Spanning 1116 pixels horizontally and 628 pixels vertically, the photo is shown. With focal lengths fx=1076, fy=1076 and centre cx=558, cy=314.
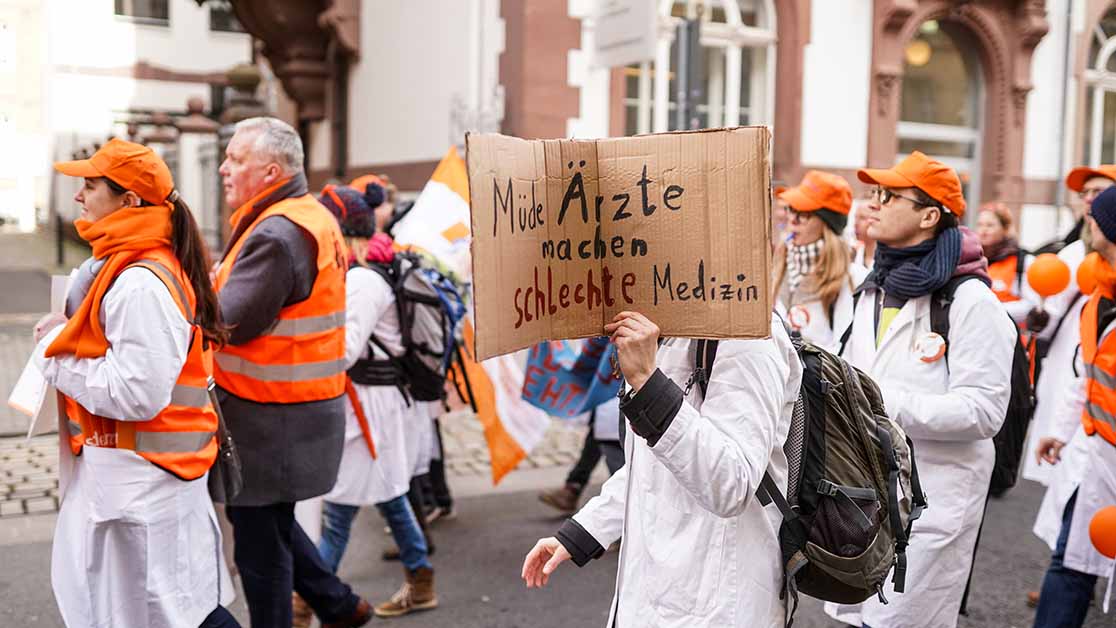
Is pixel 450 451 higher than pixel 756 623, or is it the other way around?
pixel 756 623

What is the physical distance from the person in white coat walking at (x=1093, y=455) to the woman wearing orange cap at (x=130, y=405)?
291 cm

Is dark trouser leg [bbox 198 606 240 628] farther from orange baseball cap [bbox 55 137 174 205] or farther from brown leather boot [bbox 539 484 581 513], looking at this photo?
brown leather boot [bbox 539 484 581 513]

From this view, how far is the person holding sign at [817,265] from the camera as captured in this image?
16.3 ft

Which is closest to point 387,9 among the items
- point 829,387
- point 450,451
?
point 450,451

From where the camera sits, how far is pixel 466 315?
559cm

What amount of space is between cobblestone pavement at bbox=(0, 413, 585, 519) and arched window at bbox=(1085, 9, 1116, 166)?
29.2ft

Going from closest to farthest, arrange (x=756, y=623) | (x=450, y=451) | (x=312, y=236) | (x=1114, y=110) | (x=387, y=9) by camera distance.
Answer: (x=756, y=623) → (x=312, y=236) → (x=450, y=451) → (x=387, y=9) → (x=1114, y=110)

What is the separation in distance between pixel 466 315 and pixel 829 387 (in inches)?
137

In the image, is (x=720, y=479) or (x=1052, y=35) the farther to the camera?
(x=1052, y=35)

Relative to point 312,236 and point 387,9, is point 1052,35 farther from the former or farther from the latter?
point 312,236

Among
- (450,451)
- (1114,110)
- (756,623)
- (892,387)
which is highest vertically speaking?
(1114,110)

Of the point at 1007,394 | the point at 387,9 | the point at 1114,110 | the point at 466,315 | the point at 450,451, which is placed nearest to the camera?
the point at 1007,394

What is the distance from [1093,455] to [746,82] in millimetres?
8058

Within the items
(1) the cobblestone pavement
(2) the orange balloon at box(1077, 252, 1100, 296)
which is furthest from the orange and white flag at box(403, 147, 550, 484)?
(2) the orange balloon at box(1077, 252, 1100, 296)
